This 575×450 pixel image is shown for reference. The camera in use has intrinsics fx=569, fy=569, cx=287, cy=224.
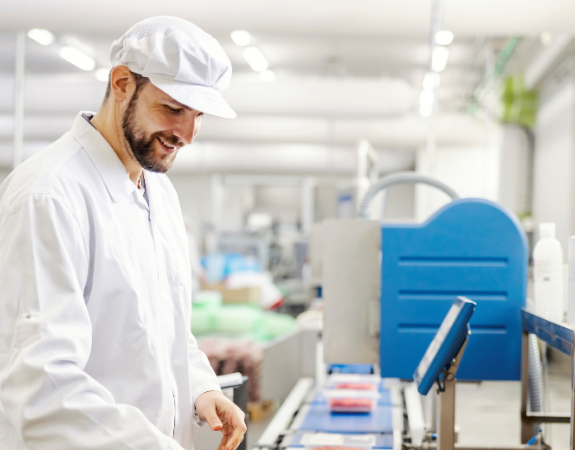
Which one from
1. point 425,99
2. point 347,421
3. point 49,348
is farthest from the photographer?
point 425,99

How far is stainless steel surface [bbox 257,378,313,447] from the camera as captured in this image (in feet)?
5.83

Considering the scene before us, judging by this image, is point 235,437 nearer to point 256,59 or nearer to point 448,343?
point 448,343

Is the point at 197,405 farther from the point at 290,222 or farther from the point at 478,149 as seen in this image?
the point at 290,222

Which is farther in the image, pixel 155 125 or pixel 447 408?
pixel 447 408

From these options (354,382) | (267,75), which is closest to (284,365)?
(354,382)

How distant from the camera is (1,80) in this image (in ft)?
15.0

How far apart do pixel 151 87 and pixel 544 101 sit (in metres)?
6.96

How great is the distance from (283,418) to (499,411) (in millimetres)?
3141

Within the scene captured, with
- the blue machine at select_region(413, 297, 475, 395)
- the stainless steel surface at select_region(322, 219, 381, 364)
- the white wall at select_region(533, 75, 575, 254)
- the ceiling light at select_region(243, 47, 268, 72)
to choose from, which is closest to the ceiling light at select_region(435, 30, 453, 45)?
the stainless steel surface at select_region(322, 219, 381, 364)

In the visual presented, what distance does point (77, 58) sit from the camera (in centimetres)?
618

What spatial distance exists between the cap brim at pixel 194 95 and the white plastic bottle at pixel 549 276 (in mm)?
928

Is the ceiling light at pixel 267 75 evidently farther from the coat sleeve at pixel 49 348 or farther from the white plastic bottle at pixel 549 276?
the coat sleeve at pixel 49 348

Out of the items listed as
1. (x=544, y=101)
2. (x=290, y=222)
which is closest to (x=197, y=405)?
(x=544, y=101)

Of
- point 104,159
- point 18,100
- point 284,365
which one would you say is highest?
point 18,100
